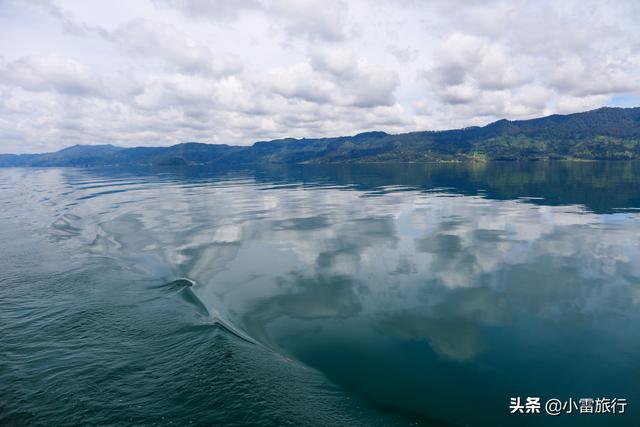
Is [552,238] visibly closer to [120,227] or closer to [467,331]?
[467,331]

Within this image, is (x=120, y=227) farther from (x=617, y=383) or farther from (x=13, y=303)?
(x=617, y=383)

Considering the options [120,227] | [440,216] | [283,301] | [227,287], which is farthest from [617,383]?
[120,227]

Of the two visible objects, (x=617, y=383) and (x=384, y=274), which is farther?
(x=384, y=274)

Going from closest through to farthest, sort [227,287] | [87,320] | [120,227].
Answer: [87,320] → [227,287] → [120,227]

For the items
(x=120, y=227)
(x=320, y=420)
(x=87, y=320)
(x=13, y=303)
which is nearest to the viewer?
(x=320, y=420)

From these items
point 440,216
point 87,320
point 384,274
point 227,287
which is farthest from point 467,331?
point 440,216

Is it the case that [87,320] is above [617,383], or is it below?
above
